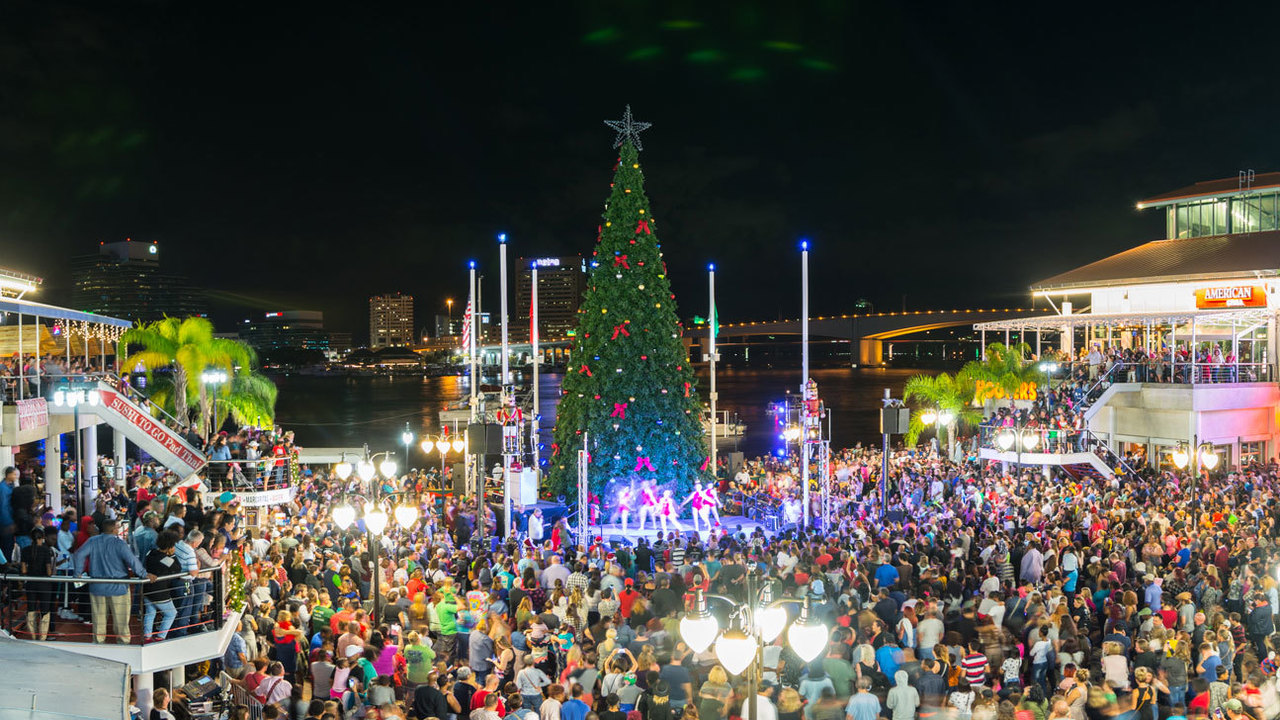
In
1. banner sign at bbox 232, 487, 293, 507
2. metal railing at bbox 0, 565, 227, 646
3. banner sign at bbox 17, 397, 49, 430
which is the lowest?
banner sign at bbox 232, 487, 293, 507

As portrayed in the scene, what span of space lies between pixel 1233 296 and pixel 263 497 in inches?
1198

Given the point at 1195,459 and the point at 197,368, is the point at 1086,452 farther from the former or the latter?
the point at 197,368

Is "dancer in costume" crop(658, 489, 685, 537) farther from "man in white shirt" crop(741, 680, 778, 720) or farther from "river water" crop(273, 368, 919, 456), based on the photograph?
"river water" crop(273, 368, 919, 456)

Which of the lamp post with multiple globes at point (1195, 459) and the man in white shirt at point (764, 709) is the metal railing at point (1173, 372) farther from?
the man in white shirt at point (764, 709)

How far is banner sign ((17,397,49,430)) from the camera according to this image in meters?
17.4

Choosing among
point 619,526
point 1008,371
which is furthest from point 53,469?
point 1008,371

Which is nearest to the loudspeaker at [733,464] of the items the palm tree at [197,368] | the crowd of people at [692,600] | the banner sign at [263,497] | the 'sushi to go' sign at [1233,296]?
the crowd of people at [692,600]

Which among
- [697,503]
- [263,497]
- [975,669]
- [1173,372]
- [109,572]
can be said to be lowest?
[697,503]

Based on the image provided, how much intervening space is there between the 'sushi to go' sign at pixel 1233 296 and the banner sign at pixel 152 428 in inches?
1206

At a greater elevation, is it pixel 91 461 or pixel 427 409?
pixel 91 461

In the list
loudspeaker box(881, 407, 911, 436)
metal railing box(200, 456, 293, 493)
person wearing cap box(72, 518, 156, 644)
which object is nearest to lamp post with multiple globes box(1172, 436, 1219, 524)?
loudspeaker box(881, 407, 911, 436)

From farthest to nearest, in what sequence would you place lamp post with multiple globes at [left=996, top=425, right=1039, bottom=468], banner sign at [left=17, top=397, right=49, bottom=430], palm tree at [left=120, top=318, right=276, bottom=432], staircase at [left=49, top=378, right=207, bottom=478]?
palm tree at [left=120, top=318, right=276, bottom=432] → lamp post with multiple globes at [left=996, top=425, right=1039, bottom=468] → staircase at [left=49, top=378, right=207, bottom=478] → banner sign at [left=17, top=397, right=49, bottom=430]

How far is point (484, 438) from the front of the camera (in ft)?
63.5

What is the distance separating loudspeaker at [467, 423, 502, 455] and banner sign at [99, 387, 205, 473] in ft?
19.9
